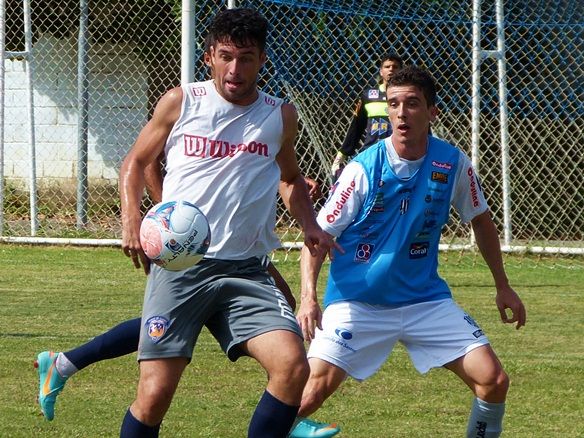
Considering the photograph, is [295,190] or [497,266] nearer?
[295,190]

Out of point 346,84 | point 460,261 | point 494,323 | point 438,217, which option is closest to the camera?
point 438,217

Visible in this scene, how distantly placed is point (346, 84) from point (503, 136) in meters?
1.71

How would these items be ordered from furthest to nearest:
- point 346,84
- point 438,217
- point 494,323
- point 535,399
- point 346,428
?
point 346,84, point 494,323, point 535,399, point 346,428, point 438,217

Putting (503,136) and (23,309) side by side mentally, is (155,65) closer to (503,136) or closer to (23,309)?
(503,136)

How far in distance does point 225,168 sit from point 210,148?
0.10 m

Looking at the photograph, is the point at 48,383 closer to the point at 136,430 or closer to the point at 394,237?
the point at 136,430

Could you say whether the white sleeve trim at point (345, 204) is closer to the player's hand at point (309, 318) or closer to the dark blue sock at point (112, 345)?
the player's hand at point (309, 318)

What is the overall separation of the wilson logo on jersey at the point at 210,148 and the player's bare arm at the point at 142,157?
3.9 inches

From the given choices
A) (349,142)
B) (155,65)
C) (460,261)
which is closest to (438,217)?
(349,142)

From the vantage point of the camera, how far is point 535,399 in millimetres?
6551

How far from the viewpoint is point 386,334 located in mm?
5266

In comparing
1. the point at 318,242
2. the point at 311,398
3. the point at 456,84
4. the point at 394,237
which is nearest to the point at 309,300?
the point at 318,242

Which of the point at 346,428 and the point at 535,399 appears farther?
the point at 535,399

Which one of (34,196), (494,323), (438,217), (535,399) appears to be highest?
(438,217)
